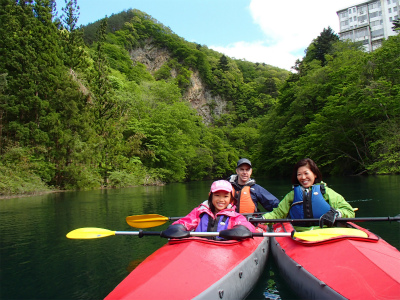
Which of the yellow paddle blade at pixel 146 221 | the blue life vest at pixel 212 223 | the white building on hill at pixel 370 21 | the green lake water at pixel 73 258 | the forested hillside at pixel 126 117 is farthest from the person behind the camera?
the white building on hill at pixel 370 21

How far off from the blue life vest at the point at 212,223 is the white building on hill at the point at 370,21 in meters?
52.7

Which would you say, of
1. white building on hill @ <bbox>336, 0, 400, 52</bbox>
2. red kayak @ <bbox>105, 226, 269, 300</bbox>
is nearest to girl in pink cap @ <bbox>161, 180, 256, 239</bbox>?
red kayak @ <bbox>105, 226, 269, 300</bbox>

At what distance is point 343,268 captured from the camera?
7.87ft

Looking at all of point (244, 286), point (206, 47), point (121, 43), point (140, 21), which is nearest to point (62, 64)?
point (244, 286)

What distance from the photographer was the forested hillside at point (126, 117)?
55.6 ft

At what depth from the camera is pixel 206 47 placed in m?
77.8

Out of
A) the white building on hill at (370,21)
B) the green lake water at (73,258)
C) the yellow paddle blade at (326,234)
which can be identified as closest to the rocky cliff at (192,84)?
the white building on hill at (370,21)

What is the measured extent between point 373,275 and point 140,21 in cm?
6086

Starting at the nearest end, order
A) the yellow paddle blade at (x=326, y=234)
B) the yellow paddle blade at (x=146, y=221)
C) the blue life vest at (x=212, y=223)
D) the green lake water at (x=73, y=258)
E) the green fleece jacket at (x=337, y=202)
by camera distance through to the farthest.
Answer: the yellow paddle blade at (x=326, y=234), the green lake water at (x=73, y=258), the blue life vest at (x=212, y=223), the green fleece jacket at (x=337, y=202), the yellow paddle blade at (x=146, y=221)

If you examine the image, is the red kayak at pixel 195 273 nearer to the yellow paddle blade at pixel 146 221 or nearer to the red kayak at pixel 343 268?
the red kayak at pixel 343 268

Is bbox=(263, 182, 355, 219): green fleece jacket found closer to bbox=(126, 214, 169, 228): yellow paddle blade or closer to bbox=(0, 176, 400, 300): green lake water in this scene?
bbox=(0, 176, 400, 300): green lake water

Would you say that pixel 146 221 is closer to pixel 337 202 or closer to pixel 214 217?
pixel 214 217

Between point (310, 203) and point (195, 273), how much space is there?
1.88 m

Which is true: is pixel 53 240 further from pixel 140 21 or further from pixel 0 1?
pixel 140 21
